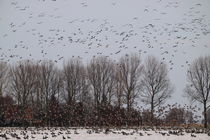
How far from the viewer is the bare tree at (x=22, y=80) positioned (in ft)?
152

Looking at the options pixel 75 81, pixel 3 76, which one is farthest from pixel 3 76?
pixel 75 81

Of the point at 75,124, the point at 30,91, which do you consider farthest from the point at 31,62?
the point at 75,124

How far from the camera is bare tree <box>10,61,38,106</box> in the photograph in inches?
1829

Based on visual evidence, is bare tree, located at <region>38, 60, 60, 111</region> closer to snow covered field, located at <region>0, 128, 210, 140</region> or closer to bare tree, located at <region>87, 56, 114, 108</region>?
bare tree, located at <region>87, 56, 114, 108</region>

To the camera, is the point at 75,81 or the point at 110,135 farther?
the point at 75,81

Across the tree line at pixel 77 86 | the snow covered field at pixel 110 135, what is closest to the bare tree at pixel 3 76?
the tree line at pixel 77 86

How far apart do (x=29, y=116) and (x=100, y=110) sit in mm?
7248

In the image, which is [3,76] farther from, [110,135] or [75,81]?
[110,135]

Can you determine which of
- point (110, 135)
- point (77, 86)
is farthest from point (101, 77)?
point (110, 135)

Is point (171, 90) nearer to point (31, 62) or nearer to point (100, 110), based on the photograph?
point (100, 110)

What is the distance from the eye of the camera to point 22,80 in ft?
152

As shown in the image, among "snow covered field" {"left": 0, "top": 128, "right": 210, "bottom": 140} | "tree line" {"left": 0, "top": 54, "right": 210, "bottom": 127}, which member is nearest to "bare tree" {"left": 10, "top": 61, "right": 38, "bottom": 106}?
"tree line" {"left": 0, "top": 54, "right": 210, "bottom": 127}

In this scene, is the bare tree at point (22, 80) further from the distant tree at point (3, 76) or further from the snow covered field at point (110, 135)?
the snow covered field at point (110, 135)

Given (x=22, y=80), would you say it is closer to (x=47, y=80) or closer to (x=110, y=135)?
(x=47, y=80)
